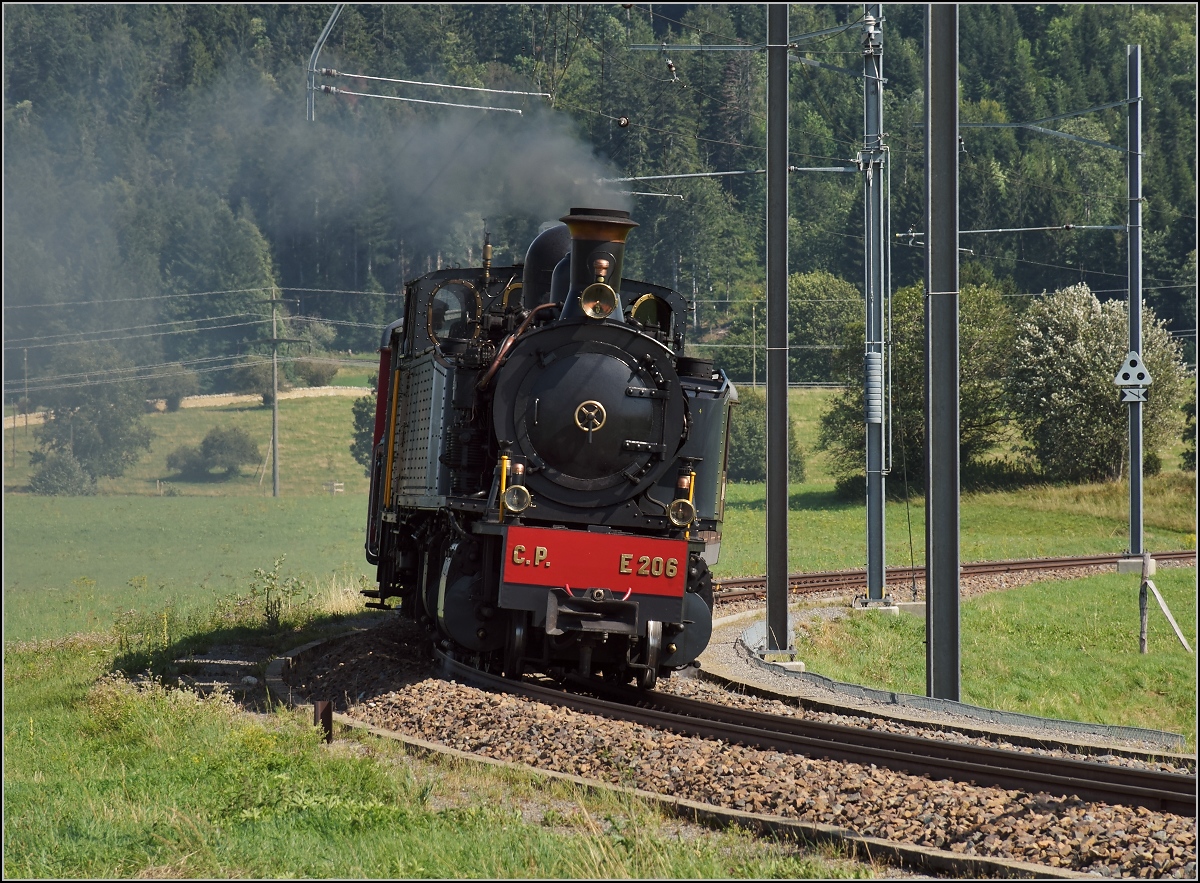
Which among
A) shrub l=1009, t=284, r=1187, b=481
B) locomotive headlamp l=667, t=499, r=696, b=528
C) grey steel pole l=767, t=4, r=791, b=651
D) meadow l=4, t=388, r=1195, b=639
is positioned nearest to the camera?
locomotive headlamp l=667, t=499, r=696, b=528

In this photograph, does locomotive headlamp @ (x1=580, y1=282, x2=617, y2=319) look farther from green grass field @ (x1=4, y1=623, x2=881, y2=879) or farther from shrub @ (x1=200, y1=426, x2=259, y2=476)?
shrub @ (x1=200, y1=426, x2=259, y2=476)

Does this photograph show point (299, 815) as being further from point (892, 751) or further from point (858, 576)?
point (858, 576)

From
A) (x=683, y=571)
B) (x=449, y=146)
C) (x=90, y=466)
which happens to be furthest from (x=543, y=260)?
(x=90, y=466)

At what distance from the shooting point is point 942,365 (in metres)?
12.0

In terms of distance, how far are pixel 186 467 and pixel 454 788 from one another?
55981mm

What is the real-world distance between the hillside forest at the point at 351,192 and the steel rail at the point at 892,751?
27060mm

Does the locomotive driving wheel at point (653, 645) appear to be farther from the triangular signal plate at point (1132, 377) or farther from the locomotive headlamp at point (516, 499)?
the triangular signal plate at point (1132, 377)

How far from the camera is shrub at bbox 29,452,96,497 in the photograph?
54.5 m

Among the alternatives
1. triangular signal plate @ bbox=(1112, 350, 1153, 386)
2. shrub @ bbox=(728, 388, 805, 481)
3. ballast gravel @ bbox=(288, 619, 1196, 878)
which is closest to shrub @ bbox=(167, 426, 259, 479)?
shrub @ bbox=(728, 388, 805, 481)

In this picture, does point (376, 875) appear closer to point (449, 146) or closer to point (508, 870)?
point (508, 870)

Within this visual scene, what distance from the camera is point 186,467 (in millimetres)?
60188

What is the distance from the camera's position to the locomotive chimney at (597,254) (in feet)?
33.5

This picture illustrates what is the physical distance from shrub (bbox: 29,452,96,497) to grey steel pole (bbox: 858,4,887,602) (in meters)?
44.7

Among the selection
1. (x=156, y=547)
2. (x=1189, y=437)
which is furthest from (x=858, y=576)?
(x=1189, y=437)
